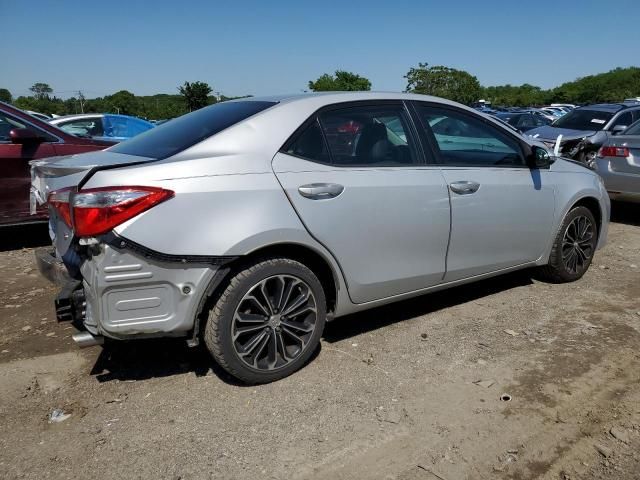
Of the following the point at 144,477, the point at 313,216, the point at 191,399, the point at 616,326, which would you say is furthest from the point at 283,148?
the point at 616,326

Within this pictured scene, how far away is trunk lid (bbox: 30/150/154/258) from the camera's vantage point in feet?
10.0

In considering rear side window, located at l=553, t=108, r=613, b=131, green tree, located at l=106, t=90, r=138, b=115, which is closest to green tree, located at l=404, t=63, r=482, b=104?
green tree, located at l=106, t=90, r=138, b=115

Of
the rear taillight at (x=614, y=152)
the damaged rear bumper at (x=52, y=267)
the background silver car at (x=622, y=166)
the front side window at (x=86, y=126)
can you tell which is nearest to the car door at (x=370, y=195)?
the damaged rear bumper at (x=52, y=267)

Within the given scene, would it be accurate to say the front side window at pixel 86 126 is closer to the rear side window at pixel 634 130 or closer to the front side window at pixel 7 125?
the front side window at pixel 7 125

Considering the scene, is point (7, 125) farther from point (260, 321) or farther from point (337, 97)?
point (260, 321)

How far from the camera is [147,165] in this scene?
2.88 m

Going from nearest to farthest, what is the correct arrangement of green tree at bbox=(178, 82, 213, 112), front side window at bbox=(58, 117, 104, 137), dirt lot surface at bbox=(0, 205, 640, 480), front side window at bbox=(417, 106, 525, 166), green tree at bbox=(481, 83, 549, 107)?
1. dirt lot surface at bbox=(0, 205, 640, 480)
2. front side window at bbox=(417, 106, 525, 166)
3. front side window at bbox=(58, 117, 104, 137)
4. green tree at bbox=(178, 82, 213, 112)
5. green tree at bbox=(481, 83, 549, 107)

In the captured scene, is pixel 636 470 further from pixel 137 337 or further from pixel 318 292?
pixel 137 337

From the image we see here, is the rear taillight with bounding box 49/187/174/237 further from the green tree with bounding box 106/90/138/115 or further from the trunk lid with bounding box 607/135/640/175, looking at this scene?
the green tree with bounding box 106/90/138/115

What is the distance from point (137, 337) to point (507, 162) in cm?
303

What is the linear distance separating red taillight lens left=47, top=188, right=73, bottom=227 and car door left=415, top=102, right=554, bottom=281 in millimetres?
2334

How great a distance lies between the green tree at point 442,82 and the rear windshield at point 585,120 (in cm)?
4718

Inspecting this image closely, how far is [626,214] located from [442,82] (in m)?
54.6

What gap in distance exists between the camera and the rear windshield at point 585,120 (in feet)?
36.5
